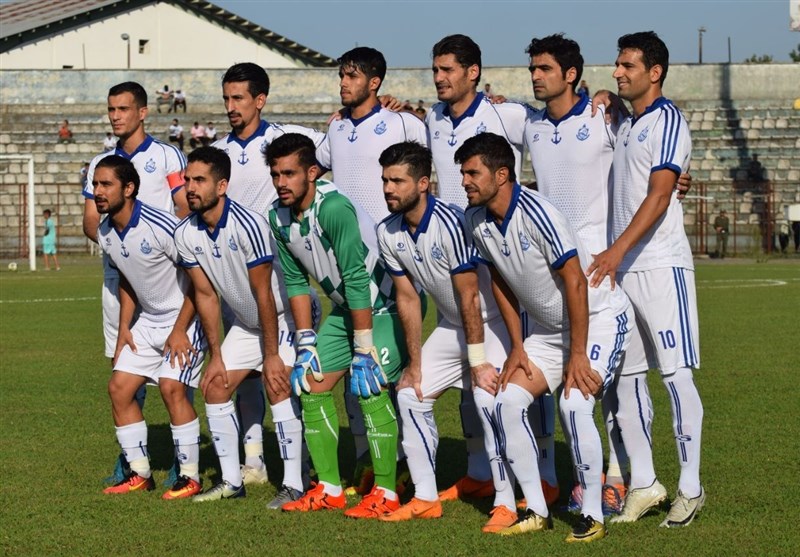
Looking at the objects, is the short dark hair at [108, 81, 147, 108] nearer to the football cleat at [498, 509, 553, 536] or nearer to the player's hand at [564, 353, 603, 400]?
the player's hand at [564, 353, 603, 400]

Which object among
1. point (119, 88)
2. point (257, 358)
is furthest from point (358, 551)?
point (119, 88)

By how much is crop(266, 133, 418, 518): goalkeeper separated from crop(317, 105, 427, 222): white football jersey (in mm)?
555

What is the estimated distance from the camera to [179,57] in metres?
63.5

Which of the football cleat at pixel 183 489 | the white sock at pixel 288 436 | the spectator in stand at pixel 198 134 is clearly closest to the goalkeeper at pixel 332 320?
the white sock at pixel 288 436

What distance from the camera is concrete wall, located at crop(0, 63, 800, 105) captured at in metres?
45.4

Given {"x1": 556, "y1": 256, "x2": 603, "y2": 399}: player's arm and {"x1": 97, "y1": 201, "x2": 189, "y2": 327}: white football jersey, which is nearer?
{"x1": 556, "y1": 256, "x2": 603, "y2": 399}: player's arm

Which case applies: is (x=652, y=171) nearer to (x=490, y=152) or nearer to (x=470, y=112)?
(x=490, y=152)

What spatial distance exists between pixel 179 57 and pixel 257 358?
5746cm

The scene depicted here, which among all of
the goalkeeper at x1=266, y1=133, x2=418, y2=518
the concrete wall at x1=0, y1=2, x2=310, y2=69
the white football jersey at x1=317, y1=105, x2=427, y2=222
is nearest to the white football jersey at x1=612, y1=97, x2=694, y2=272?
the goalkeeper at x1=266, y1=133, x2=418, y2=518

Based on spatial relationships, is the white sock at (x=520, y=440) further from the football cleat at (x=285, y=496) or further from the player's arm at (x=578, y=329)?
the football cleat at (x=285, y=496)

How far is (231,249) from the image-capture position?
7.81 meters

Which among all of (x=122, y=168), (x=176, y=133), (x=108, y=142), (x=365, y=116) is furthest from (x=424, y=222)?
(x=108, y=142)

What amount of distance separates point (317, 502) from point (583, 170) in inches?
98.6

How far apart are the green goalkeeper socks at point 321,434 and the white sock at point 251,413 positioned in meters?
1.12
